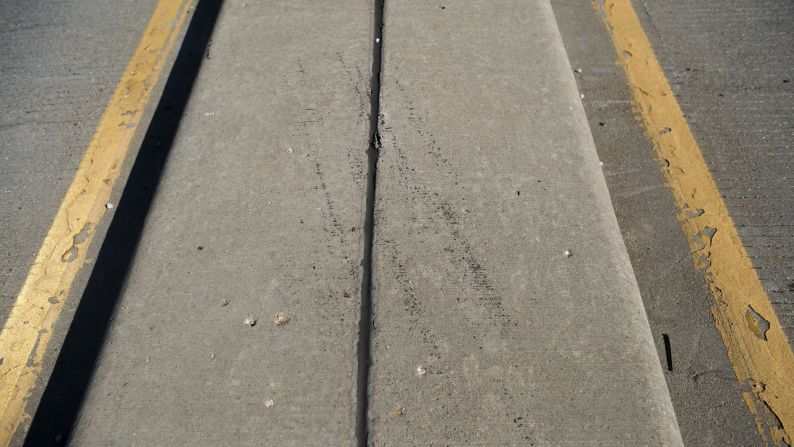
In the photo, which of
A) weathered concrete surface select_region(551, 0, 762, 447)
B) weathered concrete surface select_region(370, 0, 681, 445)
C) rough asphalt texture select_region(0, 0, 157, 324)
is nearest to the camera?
weathered concrete surface select_region(370, 0, 681, 445)

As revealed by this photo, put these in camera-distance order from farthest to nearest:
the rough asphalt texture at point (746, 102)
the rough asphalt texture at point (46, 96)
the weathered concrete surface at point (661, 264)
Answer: the rough asphalt texture at point (46, 96), the rough asphalt texture at point (746, 102), the weathered concrete surface at point (661, 264)

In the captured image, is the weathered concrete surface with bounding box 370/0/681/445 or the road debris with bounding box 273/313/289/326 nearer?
the weathered concrete surface with bounding box 370/0/681/445

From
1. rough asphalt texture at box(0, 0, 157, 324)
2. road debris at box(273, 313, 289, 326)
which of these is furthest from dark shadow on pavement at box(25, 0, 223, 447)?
road debris at box(273, 313, 289, 326)

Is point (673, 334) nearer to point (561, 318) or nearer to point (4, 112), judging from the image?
point (561, 318)

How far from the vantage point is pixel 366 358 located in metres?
2.13

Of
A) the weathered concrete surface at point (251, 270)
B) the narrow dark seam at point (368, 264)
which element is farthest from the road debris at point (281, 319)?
the narrow dark seam at point (368, 264)

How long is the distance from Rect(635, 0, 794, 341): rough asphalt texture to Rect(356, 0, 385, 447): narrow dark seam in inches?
67.3

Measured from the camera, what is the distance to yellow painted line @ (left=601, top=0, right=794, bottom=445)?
2.24 meters

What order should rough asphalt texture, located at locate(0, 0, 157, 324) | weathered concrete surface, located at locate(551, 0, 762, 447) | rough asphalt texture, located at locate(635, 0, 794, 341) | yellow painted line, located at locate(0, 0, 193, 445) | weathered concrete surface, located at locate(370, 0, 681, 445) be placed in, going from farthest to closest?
rough asphalt texture, located at locate(0, 0, 157, 324) < rough asphalt texture, located at locate(635, 0, 794, 341) < yellow painted line, located at locate(0, 0, 193, 445) < weathered concrete surface, located at locate(551, 0, 762, 447) < weathered concrete surface, located at locate(370, 0, 681, 445)

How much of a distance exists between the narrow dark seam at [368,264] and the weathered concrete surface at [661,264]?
116cm

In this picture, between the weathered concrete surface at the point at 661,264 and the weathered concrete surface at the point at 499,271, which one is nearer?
the weathered concrete surface at the point at 499,271

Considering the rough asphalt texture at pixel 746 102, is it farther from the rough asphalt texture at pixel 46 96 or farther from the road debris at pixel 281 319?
the rough asphalt texture at pixel 46 96

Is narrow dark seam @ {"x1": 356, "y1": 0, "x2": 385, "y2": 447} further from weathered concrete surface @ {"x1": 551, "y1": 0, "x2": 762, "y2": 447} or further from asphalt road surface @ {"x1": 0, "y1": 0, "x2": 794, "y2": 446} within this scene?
weathered concrete surface @ {"x1": 551, "y1": 0, "x2": 762, "y2": 447}

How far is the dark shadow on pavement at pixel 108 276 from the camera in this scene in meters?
2.22
